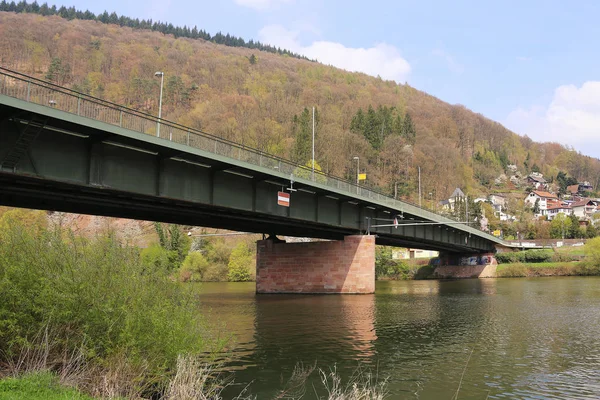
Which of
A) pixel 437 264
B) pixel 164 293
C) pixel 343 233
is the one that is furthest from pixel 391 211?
pixel 437 264

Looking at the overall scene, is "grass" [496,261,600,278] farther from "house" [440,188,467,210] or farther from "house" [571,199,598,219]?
"house" [571,199,598,219]

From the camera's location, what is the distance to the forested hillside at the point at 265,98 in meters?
104

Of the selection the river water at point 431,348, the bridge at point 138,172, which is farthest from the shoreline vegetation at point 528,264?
the river water at point 431,348

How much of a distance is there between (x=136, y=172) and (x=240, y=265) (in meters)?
59.6

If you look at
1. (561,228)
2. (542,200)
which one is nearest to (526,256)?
(561,228)

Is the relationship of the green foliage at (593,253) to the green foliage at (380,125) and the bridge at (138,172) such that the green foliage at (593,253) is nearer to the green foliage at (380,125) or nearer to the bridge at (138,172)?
the bridge at (138,172)

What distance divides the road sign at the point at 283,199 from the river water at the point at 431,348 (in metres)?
7.22

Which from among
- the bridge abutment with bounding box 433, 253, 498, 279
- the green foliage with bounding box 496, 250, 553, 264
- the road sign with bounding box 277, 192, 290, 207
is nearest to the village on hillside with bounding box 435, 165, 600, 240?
the green foliage with bounding box 496, 250, 553, 264

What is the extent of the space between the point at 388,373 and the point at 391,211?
3745 cm

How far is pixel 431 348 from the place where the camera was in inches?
796

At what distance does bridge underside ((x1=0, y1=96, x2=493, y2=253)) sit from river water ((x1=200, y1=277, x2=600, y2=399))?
7.30 metres

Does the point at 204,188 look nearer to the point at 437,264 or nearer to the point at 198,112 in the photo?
the point at 437,264

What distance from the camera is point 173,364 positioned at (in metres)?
12.6

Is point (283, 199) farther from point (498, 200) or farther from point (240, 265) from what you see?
point (498, 200)
